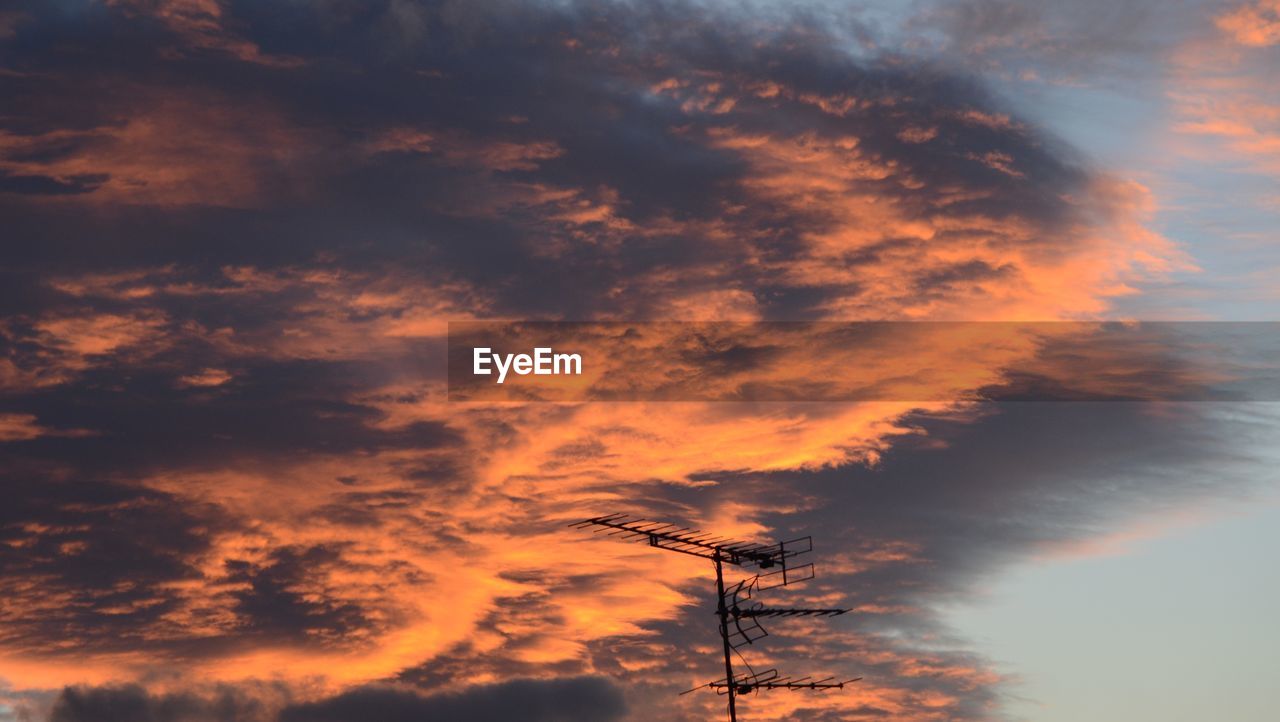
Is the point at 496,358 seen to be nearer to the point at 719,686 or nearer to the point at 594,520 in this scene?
the point at 594,520

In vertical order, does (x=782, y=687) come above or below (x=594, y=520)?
below

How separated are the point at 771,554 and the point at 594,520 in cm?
948

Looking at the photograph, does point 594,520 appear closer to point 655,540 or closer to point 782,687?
point 655,540

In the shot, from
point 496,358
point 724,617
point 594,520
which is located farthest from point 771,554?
point 496,358

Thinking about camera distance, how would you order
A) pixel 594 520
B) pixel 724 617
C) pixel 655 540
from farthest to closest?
1. pixel 724 617
2. pixel 655 540
3. pixel 594 520

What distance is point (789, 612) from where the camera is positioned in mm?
62594

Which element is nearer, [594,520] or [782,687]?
[594,520]

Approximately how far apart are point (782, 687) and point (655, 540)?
9637mm

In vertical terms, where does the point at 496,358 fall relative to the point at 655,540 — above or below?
above

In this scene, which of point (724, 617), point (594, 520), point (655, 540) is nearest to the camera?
point (594, 520)

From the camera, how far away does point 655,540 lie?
189 feet

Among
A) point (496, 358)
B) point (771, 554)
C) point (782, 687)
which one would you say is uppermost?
point (496, 358)

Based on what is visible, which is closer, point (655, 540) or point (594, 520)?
point (594, 520)

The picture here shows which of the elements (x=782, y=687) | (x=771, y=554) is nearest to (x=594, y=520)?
(x=771, y=554)
